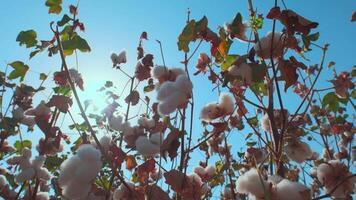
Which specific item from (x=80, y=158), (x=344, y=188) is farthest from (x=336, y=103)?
(x=80, y=158)

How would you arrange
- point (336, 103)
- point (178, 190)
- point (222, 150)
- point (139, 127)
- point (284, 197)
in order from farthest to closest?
1. point (222, 150)
2. point (336, 103)
3. point (139, 127)
4. point (178, 190)
5. point (284, 197)

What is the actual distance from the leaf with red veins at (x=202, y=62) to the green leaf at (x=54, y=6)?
0.87 m

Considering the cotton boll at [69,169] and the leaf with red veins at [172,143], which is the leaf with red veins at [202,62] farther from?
the cotton boll at [69,169]

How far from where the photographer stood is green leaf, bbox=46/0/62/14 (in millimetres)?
1953

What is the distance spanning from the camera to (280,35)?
144cm

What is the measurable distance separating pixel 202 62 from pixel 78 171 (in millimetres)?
1011

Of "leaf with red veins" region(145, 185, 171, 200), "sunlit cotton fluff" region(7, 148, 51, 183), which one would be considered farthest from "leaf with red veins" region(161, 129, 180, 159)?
"sunlit cotton fluff" region(7, 148, 51, 183)

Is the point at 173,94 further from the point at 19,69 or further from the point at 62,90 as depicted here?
the point at 19,69

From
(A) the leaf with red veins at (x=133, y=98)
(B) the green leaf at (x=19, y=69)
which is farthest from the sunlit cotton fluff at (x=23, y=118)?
(A) the leaf with red veins at (x=133, y=98)

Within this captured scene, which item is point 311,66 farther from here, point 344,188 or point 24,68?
point 24,68

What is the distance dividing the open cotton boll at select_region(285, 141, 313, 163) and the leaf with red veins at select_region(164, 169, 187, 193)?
537 millimetres

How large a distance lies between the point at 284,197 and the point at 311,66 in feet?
8.86

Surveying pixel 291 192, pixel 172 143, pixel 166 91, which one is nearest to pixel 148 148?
pixel 172 143

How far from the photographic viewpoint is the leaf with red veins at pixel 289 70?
52.9 inches
